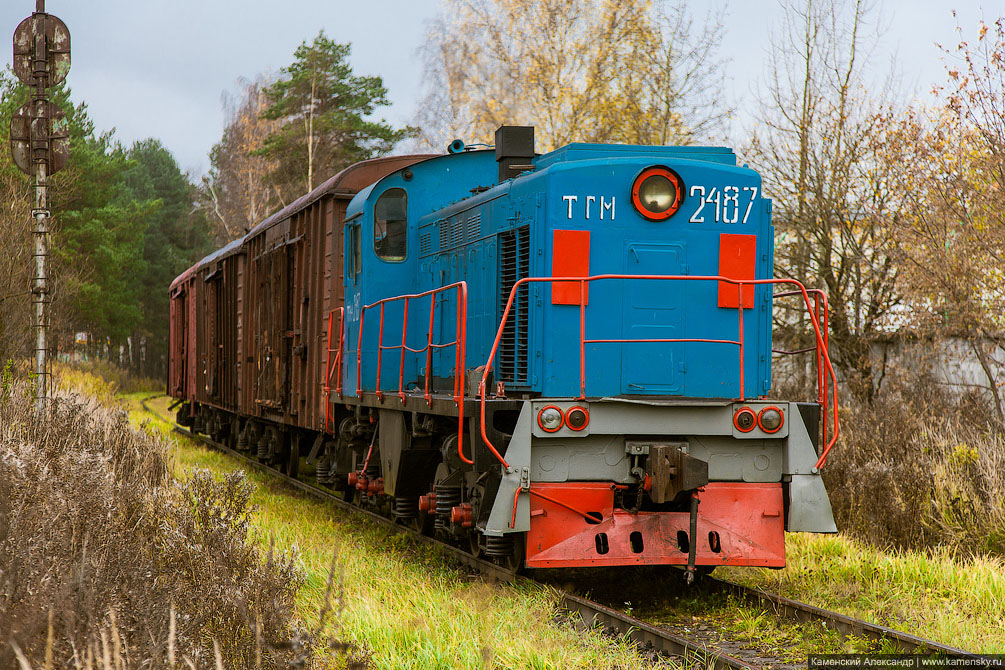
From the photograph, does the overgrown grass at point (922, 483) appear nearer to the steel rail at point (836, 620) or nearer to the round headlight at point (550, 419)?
the steel rail at point (836, 620)

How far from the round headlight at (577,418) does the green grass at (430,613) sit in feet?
3.48

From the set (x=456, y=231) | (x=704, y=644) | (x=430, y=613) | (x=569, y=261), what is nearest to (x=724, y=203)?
(x=569, y=261)

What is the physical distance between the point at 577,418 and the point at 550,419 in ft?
0.57

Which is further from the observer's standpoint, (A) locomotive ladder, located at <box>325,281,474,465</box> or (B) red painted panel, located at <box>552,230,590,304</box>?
(B) red painted panel, located at <box>552,230,590,304</box>

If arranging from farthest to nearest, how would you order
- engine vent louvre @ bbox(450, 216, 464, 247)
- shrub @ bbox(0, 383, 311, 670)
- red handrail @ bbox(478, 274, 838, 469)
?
engine vent louvre @ bbox(450, 216, 464, 247), red handrail @ bbox(478, 274, 838, 469), shrub @ bbox(0, 383, 311, 670)

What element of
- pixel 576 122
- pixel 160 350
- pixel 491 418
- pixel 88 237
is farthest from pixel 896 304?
pixel 160 350

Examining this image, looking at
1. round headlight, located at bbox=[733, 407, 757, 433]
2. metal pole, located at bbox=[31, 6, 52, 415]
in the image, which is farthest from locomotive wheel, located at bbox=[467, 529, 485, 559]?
metal pole, located at bbox=[31, 6, 52, 415]

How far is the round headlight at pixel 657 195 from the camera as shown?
20.5 feet

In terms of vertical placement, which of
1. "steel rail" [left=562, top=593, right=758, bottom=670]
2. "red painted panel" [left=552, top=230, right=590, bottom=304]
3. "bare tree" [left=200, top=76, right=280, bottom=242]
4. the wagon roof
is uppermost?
"bare tree" [left=200, top=76, right=280, bottom=242]

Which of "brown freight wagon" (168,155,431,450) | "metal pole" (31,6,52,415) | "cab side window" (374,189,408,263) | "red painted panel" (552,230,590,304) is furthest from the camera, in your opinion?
"metal pole" (31,6,52,415)

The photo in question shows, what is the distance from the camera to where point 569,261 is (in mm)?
6258

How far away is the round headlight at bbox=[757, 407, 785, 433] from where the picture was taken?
5926 mm

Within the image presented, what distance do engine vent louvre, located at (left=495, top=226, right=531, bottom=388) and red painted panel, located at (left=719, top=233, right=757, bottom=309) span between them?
4.31 feet

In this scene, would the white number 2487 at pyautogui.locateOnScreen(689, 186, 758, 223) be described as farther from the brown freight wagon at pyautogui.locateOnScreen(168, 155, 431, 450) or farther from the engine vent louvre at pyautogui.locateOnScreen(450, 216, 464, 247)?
the brown freight wagon at pyautogui.locateOnScreen(168, 155, 431, 450)
